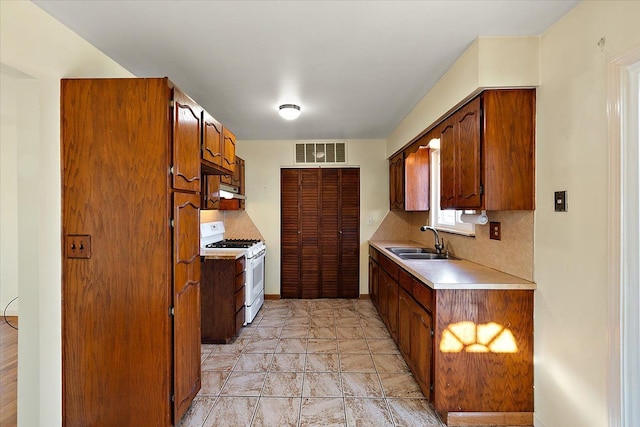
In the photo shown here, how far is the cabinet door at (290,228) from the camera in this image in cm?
462

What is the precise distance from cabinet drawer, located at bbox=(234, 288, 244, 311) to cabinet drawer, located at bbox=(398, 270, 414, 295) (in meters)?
1.69

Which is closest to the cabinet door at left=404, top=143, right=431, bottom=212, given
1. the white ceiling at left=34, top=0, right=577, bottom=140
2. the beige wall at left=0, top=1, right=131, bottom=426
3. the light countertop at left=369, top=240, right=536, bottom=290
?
the white ceiling at left=34, top=0, right=577, bottom=140

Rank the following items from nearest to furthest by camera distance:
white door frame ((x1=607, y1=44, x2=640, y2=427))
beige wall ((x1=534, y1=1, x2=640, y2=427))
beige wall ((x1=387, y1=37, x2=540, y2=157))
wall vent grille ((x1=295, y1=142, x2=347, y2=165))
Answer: white door frame ((x1=607, y1=44, x2=640, y2=427)) → beige wall ((x1=534, y1=1, x2=640, y2=427)) → beige wall ((x1=387, y1=37, x2=540, y2=157)) → wall vent grille ((x1=295, y1=142, x2=347, y2=165))

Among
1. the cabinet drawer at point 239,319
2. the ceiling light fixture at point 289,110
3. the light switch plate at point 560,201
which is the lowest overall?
the cabinet drawer at point 239,319

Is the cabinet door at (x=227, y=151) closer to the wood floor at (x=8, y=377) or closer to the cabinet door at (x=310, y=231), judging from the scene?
the cabinet door at (x=310, y=231)

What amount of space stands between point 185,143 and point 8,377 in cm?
246

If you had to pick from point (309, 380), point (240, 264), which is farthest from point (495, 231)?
point (240, 264)

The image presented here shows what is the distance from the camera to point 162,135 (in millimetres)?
1649

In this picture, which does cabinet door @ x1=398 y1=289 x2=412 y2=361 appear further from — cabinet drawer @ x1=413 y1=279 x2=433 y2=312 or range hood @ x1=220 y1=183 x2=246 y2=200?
range hood @ x1=220 y1=183 x2=246 y2=200

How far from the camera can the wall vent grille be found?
15.0 ft

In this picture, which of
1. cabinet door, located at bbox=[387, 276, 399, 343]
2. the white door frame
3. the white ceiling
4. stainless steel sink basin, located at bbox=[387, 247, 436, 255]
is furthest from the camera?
stainless steel sink basin, located at bbox=[387, 247, 436, 255]

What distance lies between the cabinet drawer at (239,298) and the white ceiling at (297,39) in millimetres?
1995

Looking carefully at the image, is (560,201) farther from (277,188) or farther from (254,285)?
(277,188)

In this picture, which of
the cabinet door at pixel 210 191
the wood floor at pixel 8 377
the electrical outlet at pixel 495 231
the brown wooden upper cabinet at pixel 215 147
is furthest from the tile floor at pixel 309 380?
the brown wooden upper cabinet at pixel 215 147
